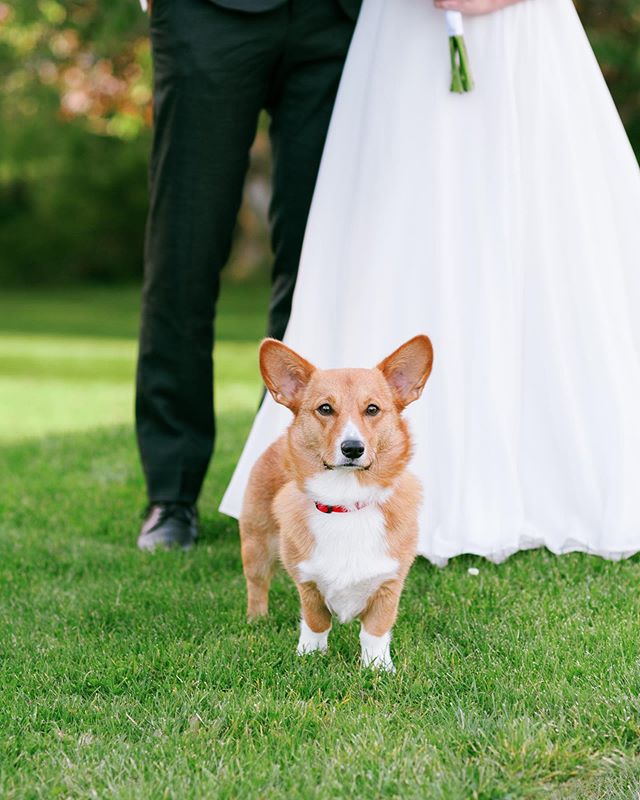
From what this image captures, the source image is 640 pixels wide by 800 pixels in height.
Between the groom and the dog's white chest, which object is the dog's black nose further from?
the groom

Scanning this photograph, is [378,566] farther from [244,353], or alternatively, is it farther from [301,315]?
[244,353]

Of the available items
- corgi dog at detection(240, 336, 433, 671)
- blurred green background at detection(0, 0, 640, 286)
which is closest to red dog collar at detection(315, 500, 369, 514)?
corgi dog at detection(240, 336, 433, 671)

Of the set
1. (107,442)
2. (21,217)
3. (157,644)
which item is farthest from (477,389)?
(21,217)

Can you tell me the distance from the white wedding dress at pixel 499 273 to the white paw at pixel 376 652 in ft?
2.56

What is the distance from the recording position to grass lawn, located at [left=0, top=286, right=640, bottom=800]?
6.87ft

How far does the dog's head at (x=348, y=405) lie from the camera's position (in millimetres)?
2463

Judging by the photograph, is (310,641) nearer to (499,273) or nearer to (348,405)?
(348,405)

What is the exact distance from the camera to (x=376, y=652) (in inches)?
102

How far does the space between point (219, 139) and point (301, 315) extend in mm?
628

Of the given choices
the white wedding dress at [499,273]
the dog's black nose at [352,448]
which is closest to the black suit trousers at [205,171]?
the white wedding dress at [499,273]

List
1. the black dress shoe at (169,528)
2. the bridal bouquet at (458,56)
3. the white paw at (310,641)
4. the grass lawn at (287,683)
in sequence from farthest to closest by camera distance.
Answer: the black dress shoe at (169,528)
the bridal bouquet at (458,56)
the white paw at (310,641)
the grass lawn at (287,683)

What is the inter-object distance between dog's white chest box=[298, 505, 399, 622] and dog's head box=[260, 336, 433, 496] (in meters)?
0.10

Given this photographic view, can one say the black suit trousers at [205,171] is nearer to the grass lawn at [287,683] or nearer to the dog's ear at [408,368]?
the grass lawn at [287,683]

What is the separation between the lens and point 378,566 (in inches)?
99.0
